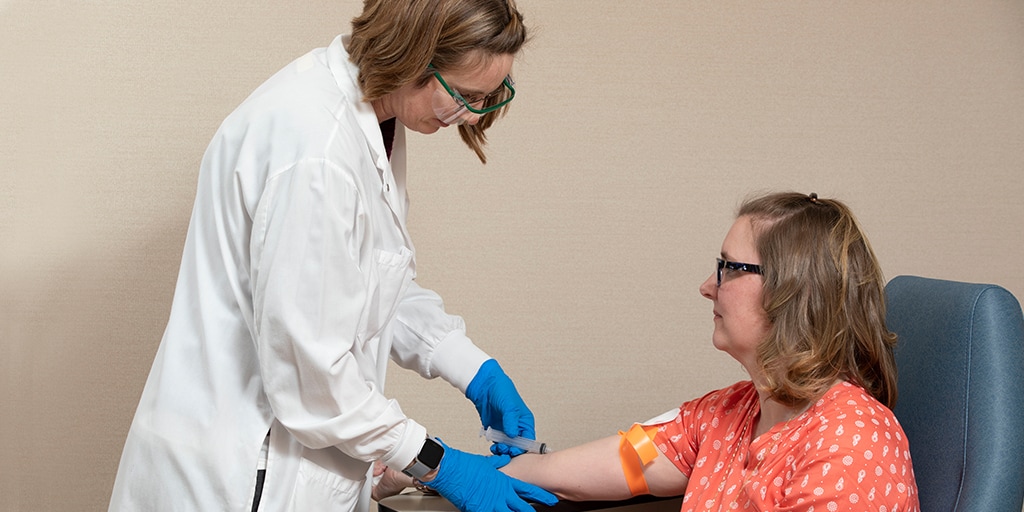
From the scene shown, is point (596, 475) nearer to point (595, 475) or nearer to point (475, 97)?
point (595, 475)

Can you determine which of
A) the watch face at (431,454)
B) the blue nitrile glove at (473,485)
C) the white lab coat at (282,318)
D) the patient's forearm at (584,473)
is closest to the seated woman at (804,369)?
the patient's forearm at (584,473)

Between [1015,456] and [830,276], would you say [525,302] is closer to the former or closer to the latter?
[830,276]

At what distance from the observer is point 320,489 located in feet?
4.25

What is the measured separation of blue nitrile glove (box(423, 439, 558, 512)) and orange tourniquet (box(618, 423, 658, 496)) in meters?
0.19

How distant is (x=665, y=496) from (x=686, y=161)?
3.73 ft

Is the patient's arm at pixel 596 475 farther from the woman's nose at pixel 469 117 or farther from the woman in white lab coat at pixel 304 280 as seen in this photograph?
the woman's nose at pixel 469 117

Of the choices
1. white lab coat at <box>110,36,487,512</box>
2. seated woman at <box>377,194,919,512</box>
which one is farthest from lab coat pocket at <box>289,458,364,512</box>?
seated woman at <box>377,194,919,512</box>

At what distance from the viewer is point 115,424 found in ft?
7.31

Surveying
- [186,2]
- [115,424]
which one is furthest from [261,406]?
[186,2]

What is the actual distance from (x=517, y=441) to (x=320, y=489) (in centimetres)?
51

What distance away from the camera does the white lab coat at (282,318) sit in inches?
45.6

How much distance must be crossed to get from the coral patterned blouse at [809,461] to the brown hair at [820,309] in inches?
1.8

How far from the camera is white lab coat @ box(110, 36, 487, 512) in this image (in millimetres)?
1157

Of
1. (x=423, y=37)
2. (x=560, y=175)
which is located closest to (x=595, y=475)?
(x=423, y=37)
